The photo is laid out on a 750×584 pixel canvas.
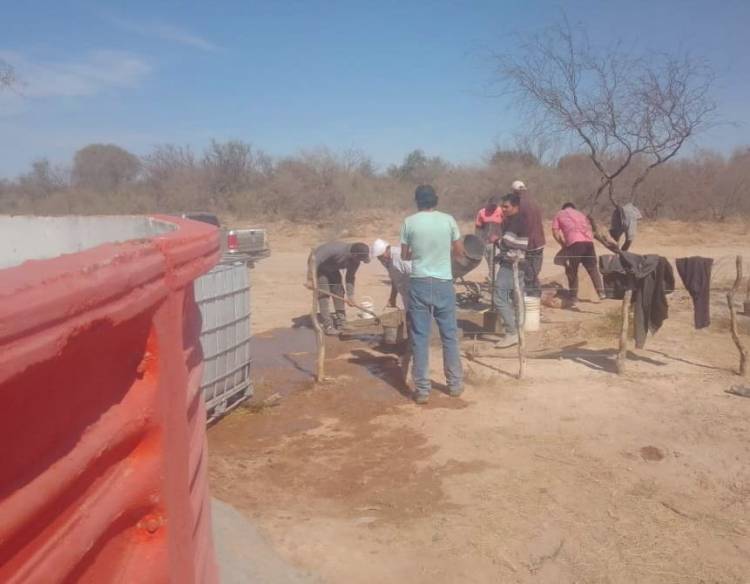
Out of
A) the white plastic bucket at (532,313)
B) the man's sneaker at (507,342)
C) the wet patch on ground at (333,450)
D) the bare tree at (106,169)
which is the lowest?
the wet patch on ground at (333,450)

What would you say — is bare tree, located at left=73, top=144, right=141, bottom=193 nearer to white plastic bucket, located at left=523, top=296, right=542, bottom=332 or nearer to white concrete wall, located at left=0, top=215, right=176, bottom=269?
white plastic bucket, located at left=523, top=296, right=542, bottom=332

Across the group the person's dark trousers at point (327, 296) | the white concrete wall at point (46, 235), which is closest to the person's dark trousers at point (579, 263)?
the person's dark trousers at point (327, 296)

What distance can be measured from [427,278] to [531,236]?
10.9ft

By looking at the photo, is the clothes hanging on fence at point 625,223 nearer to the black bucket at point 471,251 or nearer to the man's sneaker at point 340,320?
the black bucket at point 471,251

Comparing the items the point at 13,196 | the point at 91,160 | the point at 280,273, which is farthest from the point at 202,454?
the point at 91,160

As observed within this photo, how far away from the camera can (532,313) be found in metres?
8.84

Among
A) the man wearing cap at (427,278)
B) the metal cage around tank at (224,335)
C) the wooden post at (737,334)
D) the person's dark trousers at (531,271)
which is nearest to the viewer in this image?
the metal cage around tank at (224,335)

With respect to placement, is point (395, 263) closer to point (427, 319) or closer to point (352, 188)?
point (427, 319)

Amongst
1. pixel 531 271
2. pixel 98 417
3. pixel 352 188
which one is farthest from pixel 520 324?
pixel 352 188

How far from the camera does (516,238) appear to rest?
28.1 feet

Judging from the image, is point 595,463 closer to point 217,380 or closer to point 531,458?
point 531,458

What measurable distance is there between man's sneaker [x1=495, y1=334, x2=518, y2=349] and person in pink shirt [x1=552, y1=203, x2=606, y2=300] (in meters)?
3.13

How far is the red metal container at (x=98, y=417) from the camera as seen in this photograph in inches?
30.7

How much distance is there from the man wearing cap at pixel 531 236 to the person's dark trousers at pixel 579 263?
1.54 m
